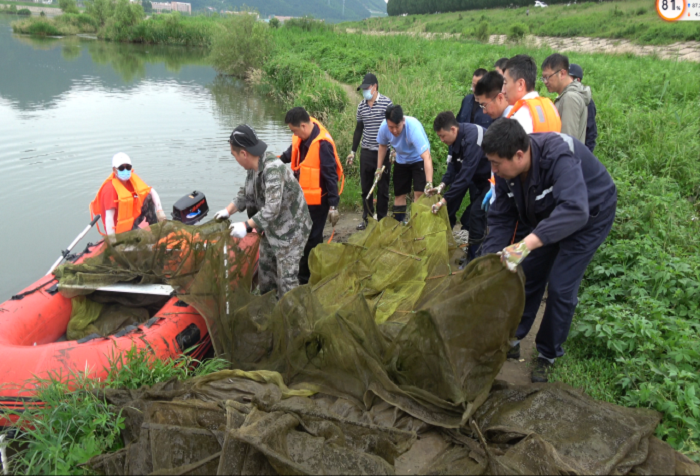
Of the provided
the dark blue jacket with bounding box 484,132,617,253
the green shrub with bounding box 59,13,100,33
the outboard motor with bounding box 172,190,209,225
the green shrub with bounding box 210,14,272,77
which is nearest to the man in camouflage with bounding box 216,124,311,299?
the outboard motor with bounding box 172,190,209,225

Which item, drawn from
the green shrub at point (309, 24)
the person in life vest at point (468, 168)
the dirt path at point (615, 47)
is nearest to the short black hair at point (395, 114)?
the person in life vest at point (468, 168)

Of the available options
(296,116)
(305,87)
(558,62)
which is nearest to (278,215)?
(296,116)

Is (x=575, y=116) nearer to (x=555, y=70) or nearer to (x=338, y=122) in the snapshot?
(x=555, y=70)

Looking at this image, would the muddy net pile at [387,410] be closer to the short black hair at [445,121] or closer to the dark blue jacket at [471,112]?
the short black hair at [445,121]

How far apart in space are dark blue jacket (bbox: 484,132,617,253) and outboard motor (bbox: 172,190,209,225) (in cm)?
404

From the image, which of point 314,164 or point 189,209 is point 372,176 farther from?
point 189,209

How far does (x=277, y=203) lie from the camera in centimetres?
439

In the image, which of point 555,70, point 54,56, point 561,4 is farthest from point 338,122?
point 561,4

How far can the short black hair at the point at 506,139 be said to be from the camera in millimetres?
2965

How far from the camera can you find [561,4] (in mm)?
44219

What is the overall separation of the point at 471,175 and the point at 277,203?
7.62ft

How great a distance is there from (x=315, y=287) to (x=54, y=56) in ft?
104

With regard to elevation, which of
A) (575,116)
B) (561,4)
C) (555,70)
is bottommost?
(575,116)

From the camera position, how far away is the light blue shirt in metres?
6.16
